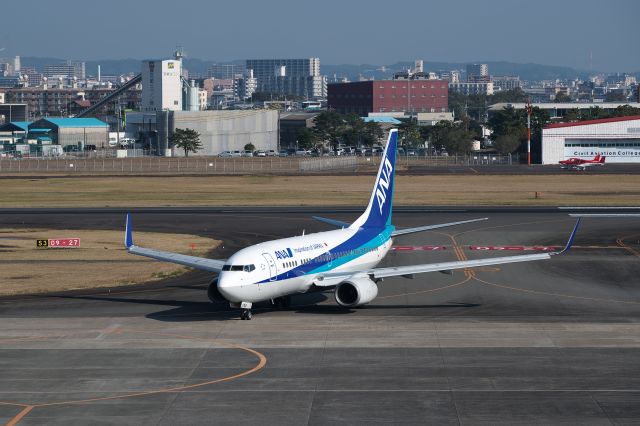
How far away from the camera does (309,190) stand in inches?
5438

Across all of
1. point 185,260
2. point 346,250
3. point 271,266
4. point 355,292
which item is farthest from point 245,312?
point 346,250

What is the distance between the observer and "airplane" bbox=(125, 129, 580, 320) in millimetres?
47875

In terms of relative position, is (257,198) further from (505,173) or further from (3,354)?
(3,354)

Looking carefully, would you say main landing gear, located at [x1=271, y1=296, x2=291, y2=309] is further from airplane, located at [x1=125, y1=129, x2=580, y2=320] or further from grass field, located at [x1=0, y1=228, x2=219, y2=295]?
grass field, located at [x1=0, y1=228, x2=219, y2=295]

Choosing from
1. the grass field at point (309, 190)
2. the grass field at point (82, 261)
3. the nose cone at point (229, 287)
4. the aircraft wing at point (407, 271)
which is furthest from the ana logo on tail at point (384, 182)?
the grass field at point (309, 190)

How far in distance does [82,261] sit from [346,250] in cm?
2618

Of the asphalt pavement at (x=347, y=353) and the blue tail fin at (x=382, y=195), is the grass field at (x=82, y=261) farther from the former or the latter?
the blue tail fin at (x=382, y=195)

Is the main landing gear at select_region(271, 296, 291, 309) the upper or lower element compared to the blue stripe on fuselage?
lower

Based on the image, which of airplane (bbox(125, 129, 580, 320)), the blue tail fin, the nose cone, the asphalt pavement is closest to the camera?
the asphalt pavement

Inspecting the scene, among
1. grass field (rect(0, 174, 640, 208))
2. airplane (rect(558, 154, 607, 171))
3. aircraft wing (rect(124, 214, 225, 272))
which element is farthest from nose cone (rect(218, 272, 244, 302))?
airplane (rect(558, 154, 607, 171))

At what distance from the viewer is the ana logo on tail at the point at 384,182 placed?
5959cm

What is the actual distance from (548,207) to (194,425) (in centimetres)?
8395

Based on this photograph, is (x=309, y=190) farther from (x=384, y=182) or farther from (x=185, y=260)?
(x=185, y=260)

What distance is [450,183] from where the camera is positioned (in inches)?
5925
